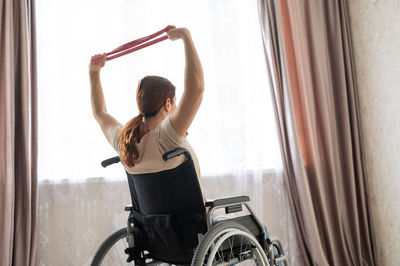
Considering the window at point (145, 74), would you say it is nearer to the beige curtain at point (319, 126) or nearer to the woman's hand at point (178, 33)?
the beige curtain at point (319, 126)

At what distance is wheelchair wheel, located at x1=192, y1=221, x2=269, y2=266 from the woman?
→ 0.81 feet

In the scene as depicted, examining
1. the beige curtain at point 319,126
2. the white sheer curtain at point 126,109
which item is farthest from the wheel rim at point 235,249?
the beige curtain at point 319,126

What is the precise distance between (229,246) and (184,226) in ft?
0.60

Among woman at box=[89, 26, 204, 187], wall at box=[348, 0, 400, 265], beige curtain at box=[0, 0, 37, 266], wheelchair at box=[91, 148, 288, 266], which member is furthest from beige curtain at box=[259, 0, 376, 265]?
beige curtain at box=[0, 0, 37, 266]

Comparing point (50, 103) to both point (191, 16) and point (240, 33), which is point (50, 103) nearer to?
point (191, 16)

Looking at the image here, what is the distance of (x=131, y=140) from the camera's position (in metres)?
Result: 1.40

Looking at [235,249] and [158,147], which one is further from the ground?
[158,147]

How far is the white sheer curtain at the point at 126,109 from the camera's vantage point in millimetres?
2178

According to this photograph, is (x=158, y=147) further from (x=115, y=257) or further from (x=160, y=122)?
(x=115, y=257)

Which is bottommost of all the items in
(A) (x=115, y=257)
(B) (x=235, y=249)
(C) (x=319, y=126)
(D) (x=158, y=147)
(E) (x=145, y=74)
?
(A) (x=115, y=257)

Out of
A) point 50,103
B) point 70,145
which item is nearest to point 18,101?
point 50,103

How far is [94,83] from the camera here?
1.64 m

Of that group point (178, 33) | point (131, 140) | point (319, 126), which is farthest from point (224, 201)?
point (319, 126)

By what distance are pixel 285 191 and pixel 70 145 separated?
1415 millimetres
